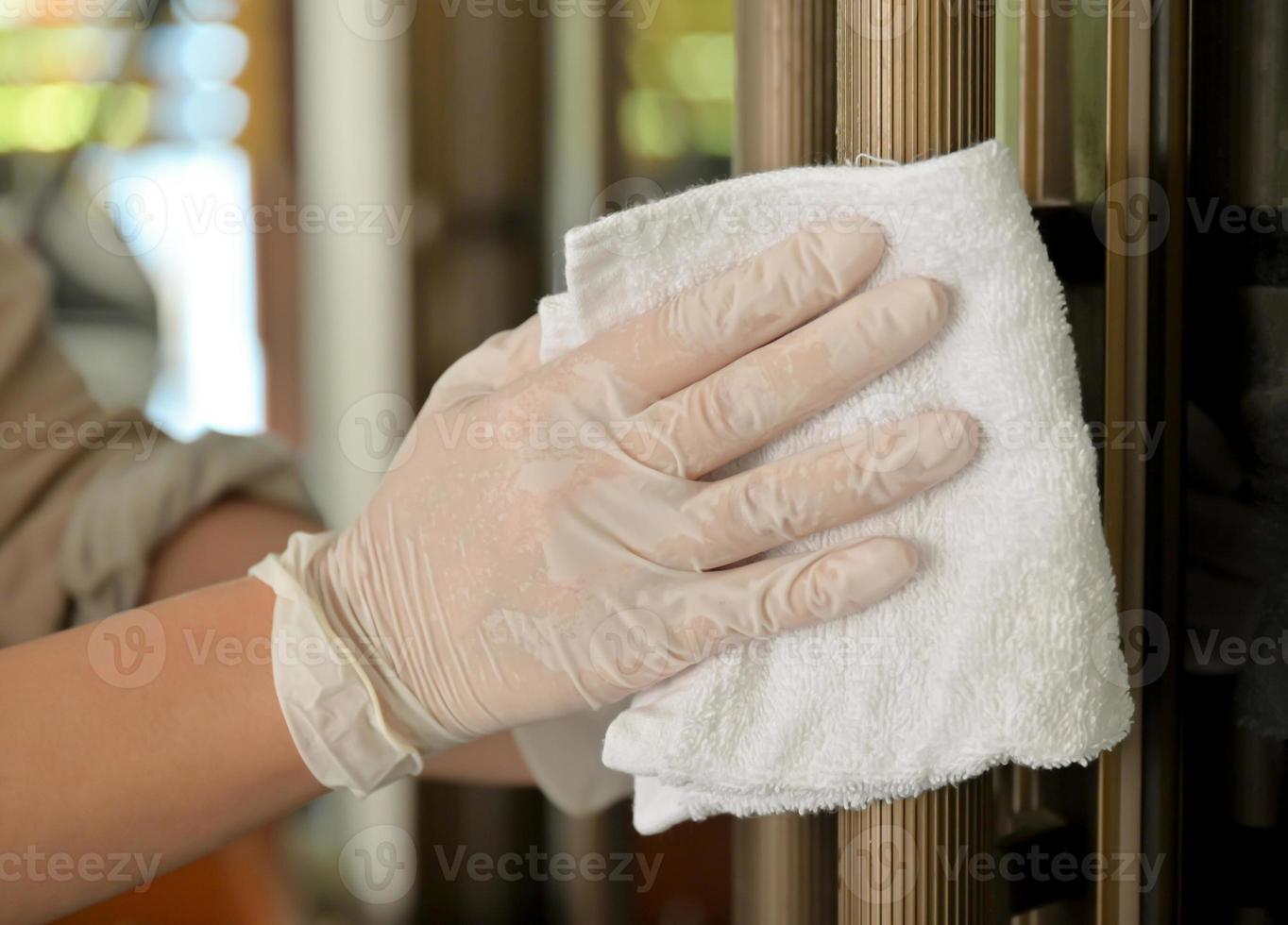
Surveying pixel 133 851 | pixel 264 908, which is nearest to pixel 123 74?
pixel 133 851

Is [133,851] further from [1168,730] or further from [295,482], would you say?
Result: [1168,730]

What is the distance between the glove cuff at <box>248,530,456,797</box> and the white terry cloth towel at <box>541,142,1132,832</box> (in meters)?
0.13

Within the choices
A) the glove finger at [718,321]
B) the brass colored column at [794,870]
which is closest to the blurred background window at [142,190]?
the glove finger at [718,321]

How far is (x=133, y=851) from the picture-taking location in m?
0.46

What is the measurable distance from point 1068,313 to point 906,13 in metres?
0.19

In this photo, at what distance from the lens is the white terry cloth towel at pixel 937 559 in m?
0.34

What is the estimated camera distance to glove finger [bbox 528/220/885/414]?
37cm

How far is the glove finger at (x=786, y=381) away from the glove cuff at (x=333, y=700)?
0.58 ft
